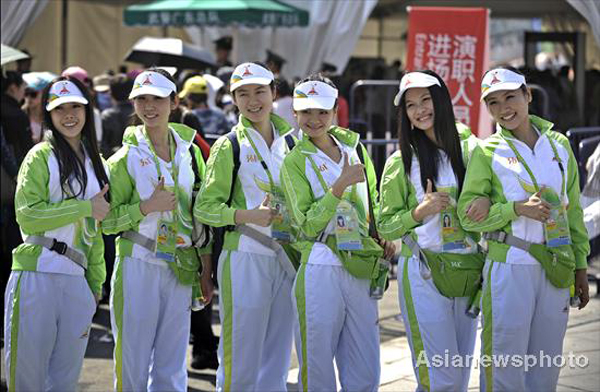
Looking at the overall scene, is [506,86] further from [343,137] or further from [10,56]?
[10,56]

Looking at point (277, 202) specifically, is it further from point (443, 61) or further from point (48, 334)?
point (443, 61)

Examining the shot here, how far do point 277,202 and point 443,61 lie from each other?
5.42 m

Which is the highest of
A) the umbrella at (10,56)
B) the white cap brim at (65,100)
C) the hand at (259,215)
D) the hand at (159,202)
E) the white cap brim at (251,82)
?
the umbrella at (10,56)

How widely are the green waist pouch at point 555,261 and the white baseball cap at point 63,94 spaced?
8.03ft

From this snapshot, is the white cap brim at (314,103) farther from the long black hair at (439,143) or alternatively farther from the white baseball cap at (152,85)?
the white baseball cap at (152,85)

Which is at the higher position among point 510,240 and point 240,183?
point 240,183

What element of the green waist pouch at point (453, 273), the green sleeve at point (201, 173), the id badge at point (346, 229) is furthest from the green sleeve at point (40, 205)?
the green waist pouch at point (453, 273)

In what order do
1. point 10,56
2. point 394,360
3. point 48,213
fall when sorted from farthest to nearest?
point 10,56
point 394,360
point 48,213

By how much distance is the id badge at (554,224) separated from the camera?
18.0ft

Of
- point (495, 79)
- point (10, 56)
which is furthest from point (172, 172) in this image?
point (10, 56)

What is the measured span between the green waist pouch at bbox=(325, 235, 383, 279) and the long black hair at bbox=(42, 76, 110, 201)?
4.14 ft

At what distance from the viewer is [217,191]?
5859 mm

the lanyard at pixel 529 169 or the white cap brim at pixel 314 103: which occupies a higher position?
the white cap brim at pixel 314 103

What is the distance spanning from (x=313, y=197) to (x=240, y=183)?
456mm
